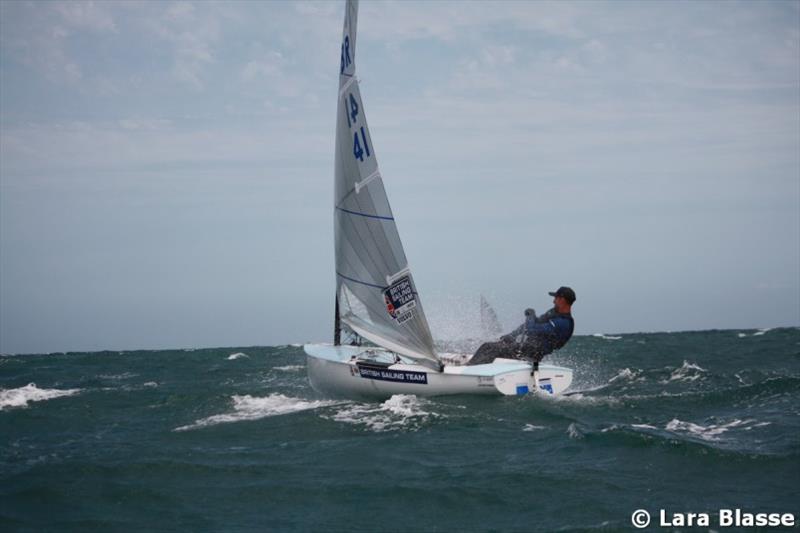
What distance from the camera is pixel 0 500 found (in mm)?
11648

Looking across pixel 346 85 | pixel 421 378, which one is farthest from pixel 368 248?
pixel 346 85

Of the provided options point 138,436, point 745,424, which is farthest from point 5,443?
point 745,424

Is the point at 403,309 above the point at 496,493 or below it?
above

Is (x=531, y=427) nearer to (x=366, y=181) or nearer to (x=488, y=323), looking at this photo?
(x=366, y=181)

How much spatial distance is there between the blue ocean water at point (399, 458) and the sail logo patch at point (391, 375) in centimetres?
62

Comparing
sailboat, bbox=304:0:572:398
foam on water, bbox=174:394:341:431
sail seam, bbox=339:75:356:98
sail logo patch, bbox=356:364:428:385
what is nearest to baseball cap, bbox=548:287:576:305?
sailboat, bbox=304:0:572:398

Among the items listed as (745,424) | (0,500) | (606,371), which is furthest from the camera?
(606,371)

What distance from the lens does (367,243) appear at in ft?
64.1

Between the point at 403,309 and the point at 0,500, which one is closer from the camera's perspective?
the point at 0,500

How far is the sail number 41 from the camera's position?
1941 cm

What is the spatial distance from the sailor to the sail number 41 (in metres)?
5.68

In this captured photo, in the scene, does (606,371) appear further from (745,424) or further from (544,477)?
(544,477)

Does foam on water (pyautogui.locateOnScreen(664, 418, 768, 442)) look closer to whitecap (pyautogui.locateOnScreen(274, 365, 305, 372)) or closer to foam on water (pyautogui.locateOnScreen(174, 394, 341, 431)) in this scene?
foam on water (pyautogui.locateOnScreen(174, 394, 341, 431))

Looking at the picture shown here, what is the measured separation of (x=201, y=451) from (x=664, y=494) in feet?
26.3
